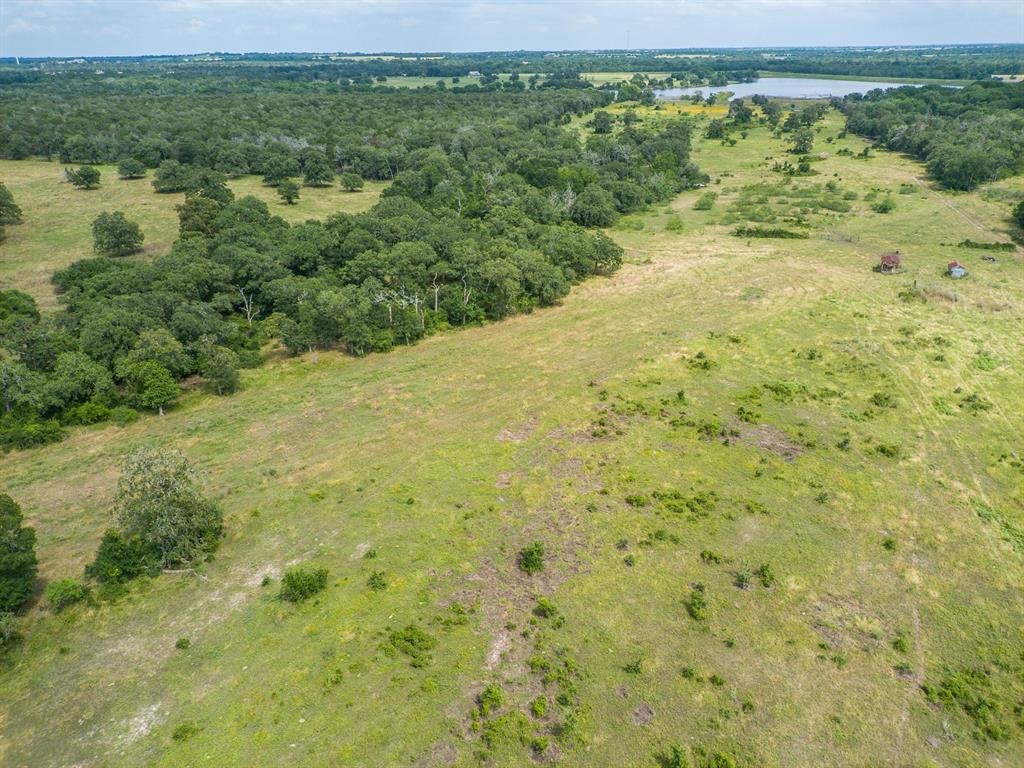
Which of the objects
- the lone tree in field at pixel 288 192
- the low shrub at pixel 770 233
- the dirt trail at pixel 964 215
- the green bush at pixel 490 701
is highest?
the lone tree in field at pixel 288 192

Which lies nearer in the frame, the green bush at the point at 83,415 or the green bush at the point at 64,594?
the green bush at the point at 64,594

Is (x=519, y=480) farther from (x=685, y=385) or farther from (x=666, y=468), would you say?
(x=685, y=385)

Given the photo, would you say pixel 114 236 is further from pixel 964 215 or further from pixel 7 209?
pixel 964 215

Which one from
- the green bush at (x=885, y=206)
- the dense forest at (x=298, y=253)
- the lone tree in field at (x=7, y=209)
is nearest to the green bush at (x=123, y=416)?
the dense forest at (x=298, y=253)

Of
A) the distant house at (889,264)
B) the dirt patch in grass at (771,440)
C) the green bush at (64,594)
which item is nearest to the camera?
the green bush at (64,594)

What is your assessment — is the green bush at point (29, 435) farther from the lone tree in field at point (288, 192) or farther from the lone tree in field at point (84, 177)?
the lone tree in field at point (84, 177)

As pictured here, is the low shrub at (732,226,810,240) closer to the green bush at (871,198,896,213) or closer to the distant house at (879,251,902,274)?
the distant house at (879,251,902,274)
